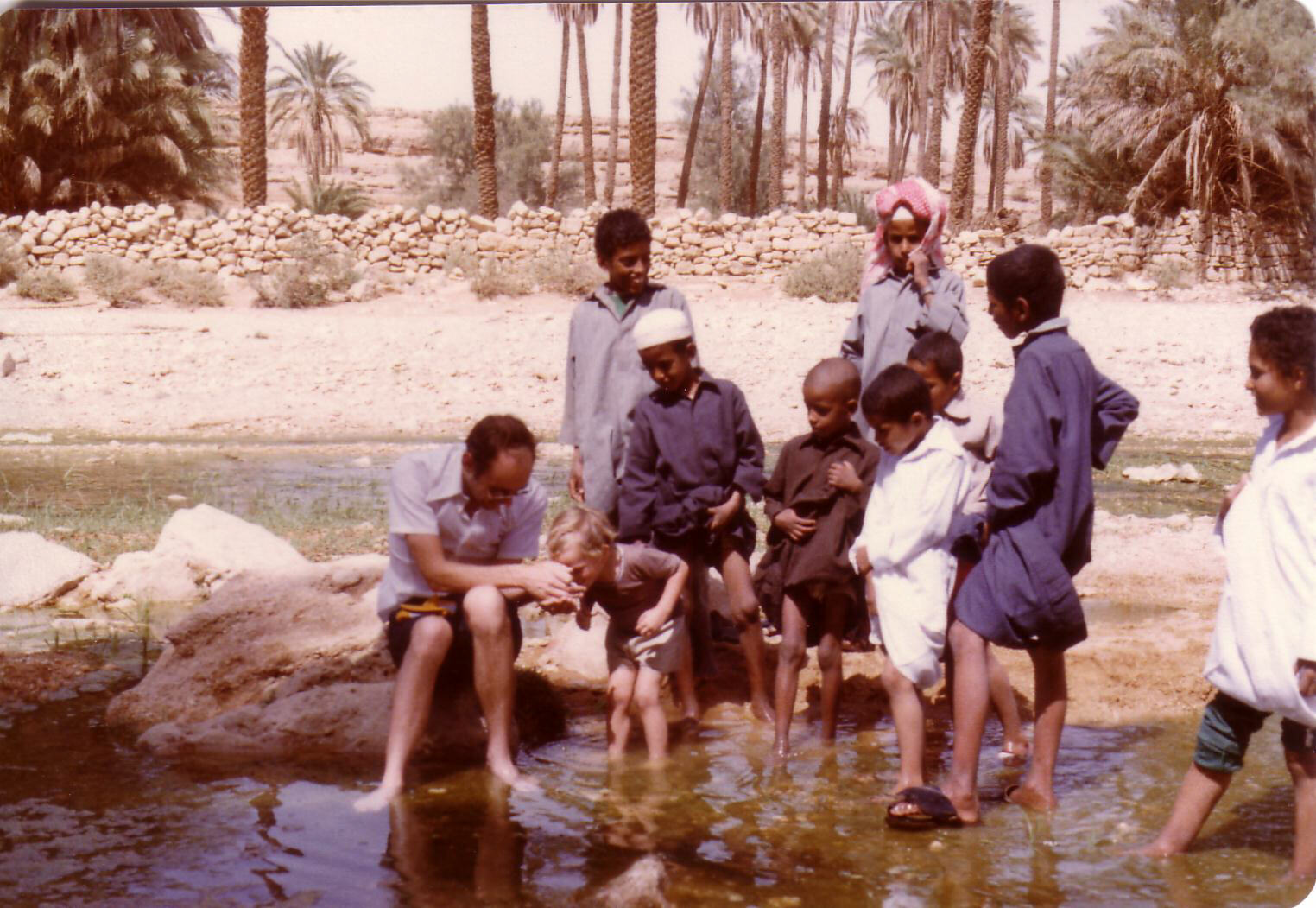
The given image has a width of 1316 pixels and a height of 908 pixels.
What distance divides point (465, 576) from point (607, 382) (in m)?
1.09

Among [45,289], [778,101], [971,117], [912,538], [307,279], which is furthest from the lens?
[778,101]

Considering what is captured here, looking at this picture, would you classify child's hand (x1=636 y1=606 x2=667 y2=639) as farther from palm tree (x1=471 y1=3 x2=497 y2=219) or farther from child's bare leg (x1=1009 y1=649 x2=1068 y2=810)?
palm tree (x1=471 y1=3 x2=497 y2=219)

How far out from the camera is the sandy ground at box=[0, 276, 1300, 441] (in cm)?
1541

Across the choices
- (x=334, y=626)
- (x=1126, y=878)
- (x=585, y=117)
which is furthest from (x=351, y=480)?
(x=585, y=117)

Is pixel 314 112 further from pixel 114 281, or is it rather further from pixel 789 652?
pixel 789 652

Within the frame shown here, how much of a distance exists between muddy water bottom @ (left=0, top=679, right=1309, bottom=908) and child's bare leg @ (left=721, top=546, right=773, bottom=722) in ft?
0.77

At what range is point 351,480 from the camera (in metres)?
11.6

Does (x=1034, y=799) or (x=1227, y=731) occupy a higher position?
(x=1227, y=731)

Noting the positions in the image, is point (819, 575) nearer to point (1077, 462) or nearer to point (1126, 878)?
point (1077, 462)

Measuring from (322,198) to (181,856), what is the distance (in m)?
22.4

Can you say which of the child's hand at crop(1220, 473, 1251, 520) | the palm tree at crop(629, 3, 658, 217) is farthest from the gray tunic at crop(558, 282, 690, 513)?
the palm tree at crop(629, 3, 658, 217)

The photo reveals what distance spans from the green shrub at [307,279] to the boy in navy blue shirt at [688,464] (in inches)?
633

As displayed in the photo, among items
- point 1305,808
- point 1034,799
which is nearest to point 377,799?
point 1034,799

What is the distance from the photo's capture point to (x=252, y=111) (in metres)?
20.6
